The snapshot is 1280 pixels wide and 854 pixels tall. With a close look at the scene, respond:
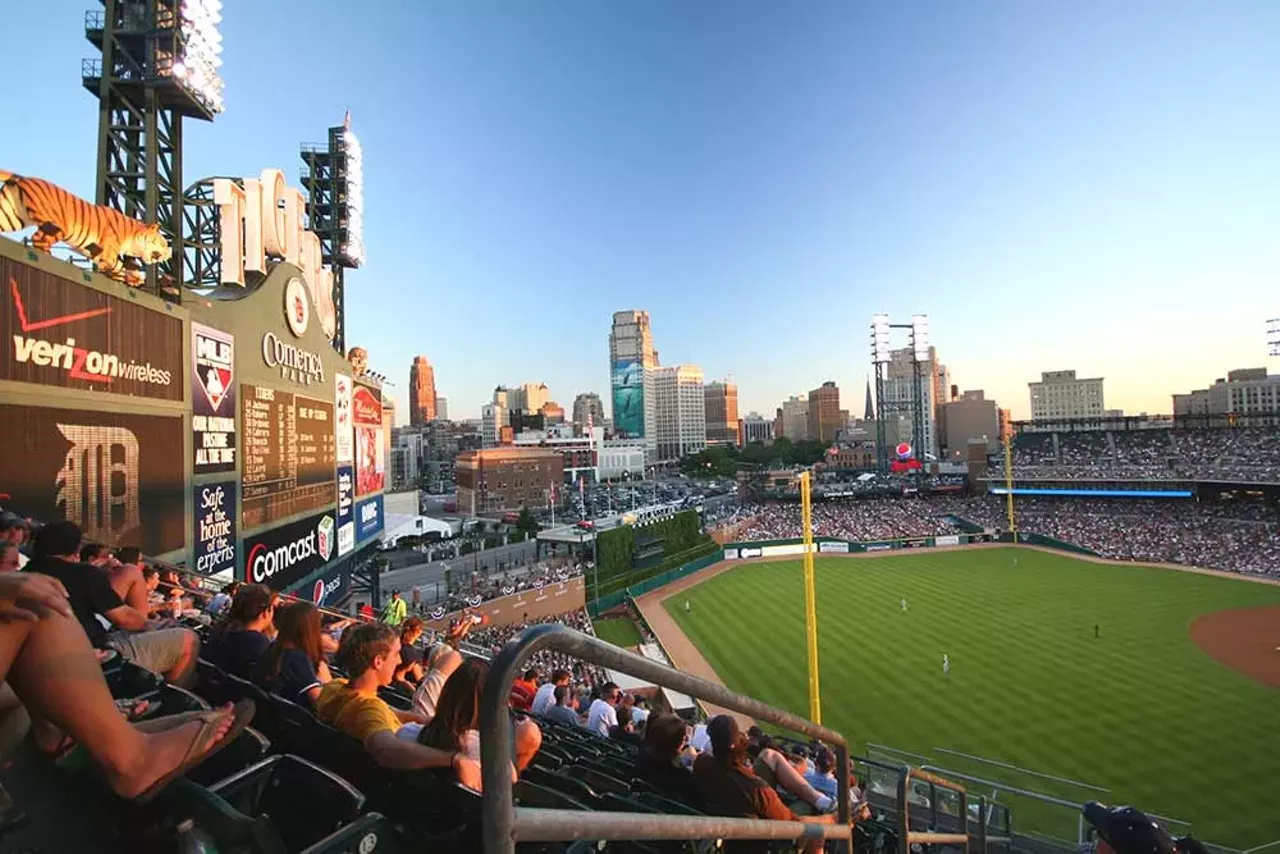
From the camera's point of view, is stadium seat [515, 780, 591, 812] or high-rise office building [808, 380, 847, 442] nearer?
stadium seat [515, 780, 591, 812]

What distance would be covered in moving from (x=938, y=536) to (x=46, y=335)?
2007 inches

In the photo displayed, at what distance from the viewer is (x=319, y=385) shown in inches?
741

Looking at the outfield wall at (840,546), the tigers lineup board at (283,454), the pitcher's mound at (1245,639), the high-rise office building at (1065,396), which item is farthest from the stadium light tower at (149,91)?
the high-rise office building at (1065,396)

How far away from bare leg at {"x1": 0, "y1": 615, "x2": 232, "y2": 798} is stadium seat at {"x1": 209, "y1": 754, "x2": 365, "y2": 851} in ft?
1.88

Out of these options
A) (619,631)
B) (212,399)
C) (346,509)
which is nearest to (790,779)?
(212,399)

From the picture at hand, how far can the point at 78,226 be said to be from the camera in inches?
388

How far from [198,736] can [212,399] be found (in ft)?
44.7

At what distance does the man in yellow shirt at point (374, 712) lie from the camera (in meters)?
2.36

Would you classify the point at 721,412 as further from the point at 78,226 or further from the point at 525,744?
the point at 525,744

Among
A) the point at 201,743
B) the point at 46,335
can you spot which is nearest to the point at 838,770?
the point at 201,743

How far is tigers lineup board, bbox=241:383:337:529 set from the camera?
1466 centimetres

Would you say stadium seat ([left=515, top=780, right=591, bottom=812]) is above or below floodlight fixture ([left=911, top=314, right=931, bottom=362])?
below

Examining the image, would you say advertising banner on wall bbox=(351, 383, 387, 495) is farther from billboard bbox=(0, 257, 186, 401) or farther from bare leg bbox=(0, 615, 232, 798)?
bare leg bbox=(0, 615, 232, 798)

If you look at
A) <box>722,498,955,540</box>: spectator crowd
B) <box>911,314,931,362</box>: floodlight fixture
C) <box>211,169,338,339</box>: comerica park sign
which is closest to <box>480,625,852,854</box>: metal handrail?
<box>211,169,338,339</box>: comerica park sign
